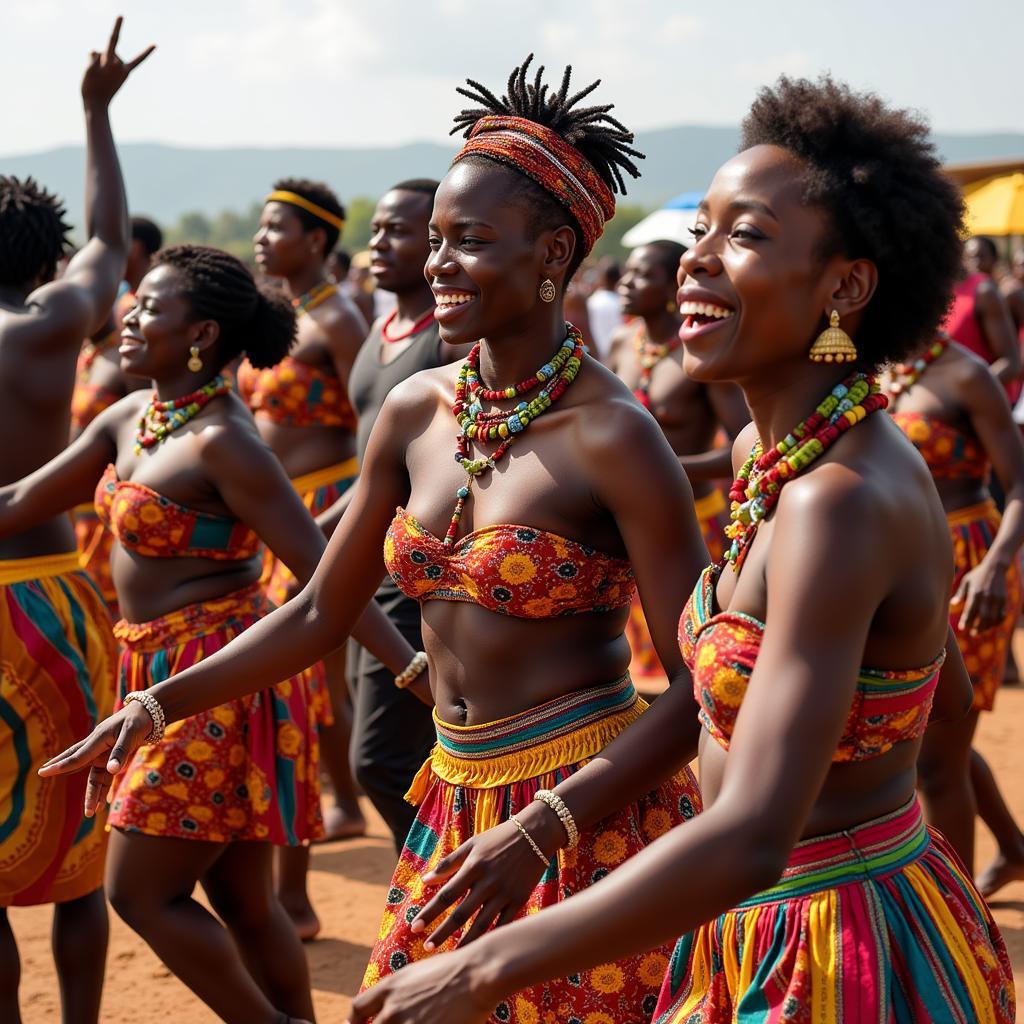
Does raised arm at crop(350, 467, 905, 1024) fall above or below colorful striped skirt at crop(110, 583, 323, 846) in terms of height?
above

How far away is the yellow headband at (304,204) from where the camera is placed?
7133 millimetres

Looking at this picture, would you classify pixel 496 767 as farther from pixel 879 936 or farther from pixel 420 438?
pixel 879 936

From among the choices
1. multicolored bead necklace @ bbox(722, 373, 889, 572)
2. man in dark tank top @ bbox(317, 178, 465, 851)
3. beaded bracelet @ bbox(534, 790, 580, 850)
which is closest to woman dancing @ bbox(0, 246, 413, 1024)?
man in dark tank top @ bbox(317, 178, 465, 851)

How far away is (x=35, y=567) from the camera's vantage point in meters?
4.32

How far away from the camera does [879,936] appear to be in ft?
6.82

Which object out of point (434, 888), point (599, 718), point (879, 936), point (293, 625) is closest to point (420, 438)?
point (293, 625)

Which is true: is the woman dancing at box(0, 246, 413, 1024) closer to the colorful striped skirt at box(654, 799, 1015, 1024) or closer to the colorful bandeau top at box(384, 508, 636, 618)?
the colorful bandeau top at box(384, 508, 636, 618)

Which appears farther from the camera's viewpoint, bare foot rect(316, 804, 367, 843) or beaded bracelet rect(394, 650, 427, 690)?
bare foot rect(316, 804, 367, 843)

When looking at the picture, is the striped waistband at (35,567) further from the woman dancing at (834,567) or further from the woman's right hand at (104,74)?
the woman dancing at (834,567)

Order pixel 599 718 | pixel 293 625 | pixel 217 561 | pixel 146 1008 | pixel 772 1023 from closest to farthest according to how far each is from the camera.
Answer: pixel 772 1023 < pixel 599 718 < pixel 293 625 < pixel 217 561 < pixel 146 1008

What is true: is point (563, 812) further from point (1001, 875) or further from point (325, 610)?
point (1001, 875)

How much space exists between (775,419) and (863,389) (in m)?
0.13

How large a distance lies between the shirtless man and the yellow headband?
1465mm

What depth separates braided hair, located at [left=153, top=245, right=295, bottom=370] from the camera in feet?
14.3
